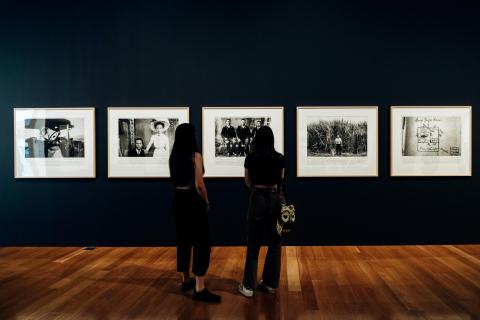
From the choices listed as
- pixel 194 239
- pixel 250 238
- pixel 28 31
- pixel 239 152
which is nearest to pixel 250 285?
pixel 250 238

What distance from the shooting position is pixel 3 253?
688cm

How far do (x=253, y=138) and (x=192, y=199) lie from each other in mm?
2724

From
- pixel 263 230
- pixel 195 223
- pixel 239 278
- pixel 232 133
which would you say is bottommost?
pixel 239 278

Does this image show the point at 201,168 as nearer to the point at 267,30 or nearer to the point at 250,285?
the point at 250,285

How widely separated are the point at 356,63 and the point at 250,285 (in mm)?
4475

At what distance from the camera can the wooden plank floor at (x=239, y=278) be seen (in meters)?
4.36

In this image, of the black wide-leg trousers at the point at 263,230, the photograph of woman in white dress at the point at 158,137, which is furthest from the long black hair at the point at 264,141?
the photograph of woman in white dress at the point at 158,137

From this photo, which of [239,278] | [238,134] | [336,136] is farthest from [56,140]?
[336,136]

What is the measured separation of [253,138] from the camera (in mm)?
7098

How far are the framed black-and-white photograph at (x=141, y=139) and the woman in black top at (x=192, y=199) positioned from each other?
2558 mm

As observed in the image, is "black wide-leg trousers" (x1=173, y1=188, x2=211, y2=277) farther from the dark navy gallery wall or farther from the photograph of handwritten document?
the photograph of handwritten document

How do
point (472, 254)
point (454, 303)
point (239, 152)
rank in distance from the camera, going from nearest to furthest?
point (454, 303) → point (472, 254) → point (239, 152)

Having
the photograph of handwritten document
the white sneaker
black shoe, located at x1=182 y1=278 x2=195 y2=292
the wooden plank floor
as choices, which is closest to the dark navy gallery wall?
the photograph of handwritten document

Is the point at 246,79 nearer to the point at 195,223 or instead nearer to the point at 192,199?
the point at 192,199
